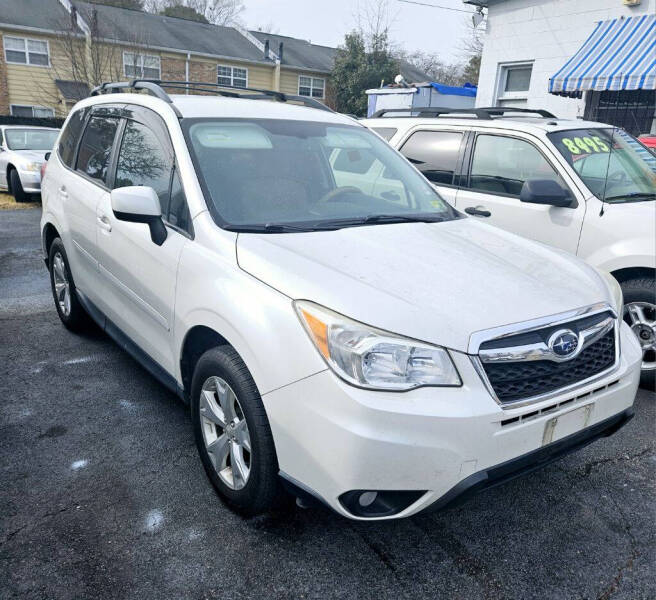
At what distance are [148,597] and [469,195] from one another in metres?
4.06

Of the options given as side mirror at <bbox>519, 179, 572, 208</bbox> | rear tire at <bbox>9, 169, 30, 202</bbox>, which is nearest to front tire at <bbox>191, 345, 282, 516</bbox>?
side mirror at <bbox>519, 179, 572, 208</bbox>

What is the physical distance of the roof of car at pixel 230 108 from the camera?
3.25 m

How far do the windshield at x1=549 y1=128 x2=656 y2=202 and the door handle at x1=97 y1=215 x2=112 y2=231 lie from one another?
339 cm

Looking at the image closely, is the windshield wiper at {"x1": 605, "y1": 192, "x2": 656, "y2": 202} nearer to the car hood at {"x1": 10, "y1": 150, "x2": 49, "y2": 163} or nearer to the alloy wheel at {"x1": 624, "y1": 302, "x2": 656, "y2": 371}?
the alloy wheel at {"x1": 624, "y1": 302, "x2": 656, "y2": 371}

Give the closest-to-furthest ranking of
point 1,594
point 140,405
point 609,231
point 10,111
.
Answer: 1. point 1,594
2. point 140,405
3. point 609,231
4. point 10,111

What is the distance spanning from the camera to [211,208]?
276 cm

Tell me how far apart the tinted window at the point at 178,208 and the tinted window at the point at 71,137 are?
1.87 meters

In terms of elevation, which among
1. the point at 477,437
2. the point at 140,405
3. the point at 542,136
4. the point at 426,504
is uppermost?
the point at 542,136

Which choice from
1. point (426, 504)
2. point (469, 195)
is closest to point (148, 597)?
point (426, 504)

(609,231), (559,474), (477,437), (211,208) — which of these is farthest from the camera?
(609,231)

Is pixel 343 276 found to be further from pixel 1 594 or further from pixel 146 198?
pixel 1 594

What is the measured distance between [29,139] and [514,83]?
10.9 m

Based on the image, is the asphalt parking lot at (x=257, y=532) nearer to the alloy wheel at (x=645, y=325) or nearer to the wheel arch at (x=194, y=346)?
the wheel arch at (x=194, y=346)

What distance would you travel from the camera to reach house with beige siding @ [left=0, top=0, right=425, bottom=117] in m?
22.5
